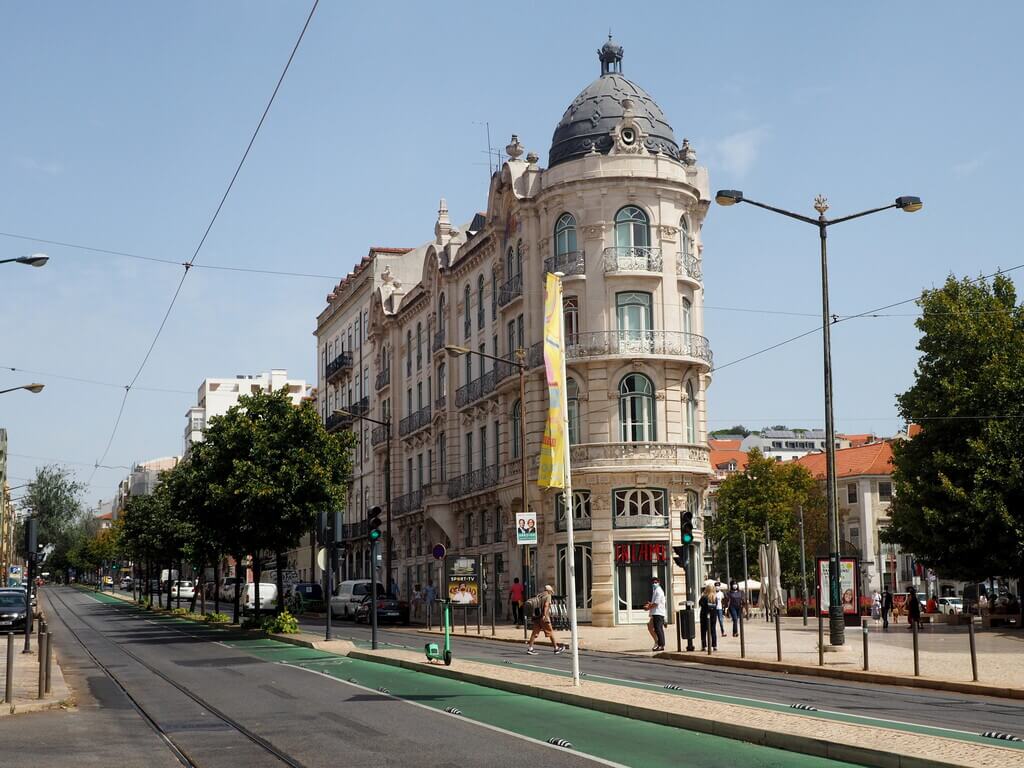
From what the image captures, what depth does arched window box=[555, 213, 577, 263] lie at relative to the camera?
45.5 meters

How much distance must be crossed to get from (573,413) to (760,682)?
25.0 metres

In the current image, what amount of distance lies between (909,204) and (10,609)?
106ft

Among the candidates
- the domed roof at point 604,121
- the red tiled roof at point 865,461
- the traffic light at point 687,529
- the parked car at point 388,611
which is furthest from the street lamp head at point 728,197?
the red tiled roof at point 865,461

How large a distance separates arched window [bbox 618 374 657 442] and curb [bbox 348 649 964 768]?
25.5 metres

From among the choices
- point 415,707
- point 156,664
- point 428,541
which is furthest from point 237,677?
point 428,541

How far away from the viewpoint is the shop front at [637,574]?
43.4 meters

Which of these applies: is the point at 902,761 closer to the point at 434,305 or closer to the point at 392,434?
the point at 434,305

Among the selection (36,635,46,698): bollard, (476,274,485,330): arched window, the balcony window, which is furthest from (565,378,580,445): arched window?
(36,635,46,698): bollard

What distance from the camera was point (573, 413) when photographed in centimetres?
4488

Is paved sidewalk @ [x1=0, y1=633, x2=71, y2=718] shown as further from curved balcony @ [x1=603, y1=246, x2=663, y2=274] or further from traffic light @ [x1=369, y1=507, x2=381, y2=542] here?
curved balcony @ [x1=603, y1=246, x2=663, y2=274]

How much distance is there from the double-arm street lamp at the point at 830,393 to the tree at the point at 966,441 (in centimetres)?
1497

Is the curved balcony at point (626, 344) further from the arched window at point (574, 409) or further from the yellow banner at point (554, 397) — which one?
the yellow banner at point (554, 397)

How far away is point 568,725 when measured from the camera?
13750 millimetres

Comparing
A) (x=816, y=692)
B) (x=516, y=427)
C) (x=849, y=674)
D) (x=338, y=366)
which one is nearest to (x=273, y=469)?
(x=516, y=427)
